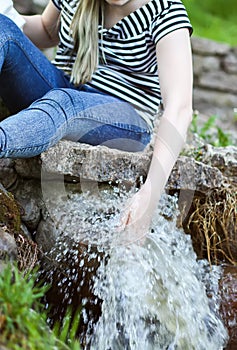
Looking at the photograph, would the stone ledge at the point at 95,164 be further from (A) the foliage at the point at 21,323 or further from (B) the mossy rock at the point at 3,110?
(A) the foliage at the point at 21,323

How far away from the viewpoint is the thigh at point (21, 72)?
208 centimetres

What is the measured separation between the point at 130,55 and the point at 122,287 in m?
0.83

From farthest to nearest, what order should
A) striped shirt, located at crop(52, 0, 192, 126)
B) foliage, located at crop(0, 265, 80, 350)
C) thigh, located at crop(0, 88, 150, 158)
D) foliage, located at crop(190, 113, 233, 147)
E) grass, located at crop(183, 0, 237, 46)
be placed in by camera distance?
grass, located at crop(183, 0, 237, 46) → foliage, located at crop(190, 113, 233, 147) → striped shirt, located at crop(52, 0, 192, 126) → thigh, located at crop(0, 88, 150, 158) → foliage, located at crop(0, 265, 80, 350)

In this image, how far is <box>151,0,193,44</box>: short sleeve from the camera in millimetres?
2059

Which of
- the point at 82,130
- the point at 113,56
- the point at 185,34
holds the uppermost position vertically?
the point at 185,34

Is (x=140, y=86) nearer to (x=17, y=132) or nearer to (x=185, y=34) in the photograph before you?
(x=185, y=34)

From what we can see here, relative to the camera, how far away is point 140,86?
2295 mm

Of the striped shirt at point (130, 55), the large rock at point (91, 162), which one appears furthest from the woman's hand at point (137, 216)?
the striped shirt at point (130, 55)

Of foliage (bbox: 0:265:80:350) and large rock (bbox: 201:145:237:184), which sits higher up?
foliage (bbox: 0:265:80:350)

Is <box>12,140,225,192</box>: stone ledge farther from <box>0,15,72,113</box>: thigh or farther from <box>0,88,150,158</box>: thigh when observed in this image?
<box>0,15,72,113</box>: thigh

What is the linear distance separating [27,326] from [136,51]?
48.2 inches

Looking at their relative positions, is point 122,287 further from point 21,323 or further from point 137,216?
point 21,323

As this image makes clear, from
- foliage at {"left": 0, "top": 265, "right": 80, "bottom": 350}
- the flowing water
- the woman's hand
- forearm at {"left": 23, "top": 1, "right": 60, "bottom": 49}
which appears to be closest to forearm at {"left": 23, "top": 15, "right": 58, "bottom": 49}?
forearm at {"left": 23, "top": 1, "right": 60, "bottom": 49}

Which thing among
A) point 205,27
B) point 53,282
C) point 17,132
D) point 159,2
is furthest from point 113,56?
point 205,27
